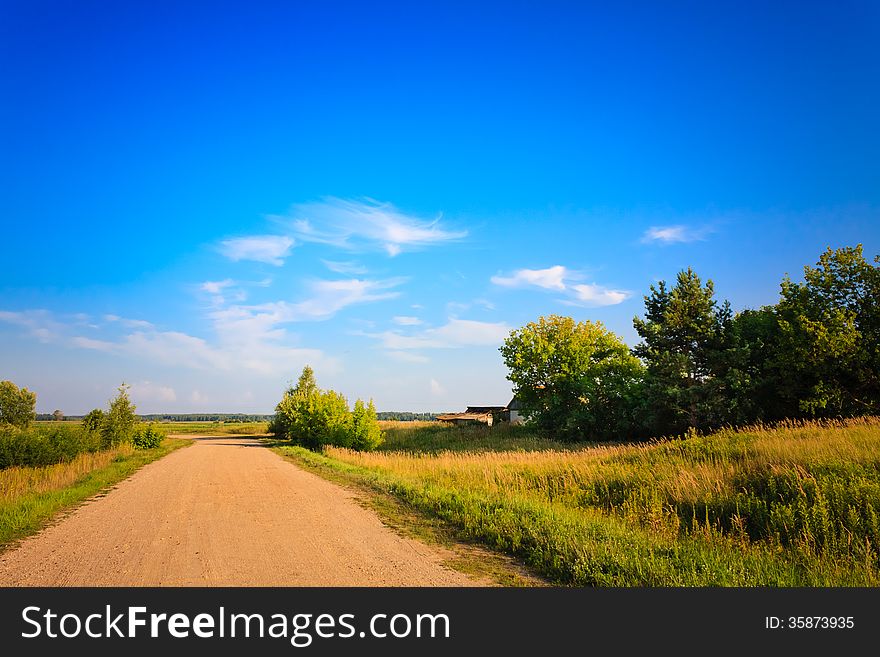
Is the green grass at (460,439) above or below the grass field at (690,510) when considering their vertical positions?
below

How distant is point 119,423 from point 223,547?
33.2 m

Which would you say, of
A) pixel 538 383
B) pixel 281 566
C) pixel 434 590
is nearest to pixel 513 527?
pixel 434 590

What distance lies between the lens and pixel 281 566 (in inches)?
262

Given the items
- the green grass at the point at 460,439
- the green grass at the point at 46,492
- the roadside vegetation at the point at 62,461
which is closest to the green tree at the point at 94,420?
the roadside vegetation at the point at 62,461

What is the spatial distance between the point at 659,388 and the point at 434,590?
29.8m

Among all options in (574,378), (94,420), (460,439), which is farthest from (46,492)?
(574,378)

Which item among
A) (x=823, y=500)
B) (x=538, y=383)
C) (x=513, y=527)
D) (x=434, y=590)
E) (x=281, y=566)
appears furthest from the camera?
(x=538, y=383)

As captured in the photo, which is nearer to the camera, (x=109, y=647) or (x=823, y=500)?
(x=109, y=647)

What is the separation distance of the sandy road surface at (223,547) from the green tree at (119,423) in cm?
2419

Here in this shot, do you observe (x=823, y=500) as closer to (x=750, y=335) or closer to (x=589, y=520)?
(x=589, y=520)

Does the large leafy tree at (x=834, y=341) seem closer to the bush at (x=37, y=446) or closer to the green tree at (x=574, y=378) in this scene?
the green tree at (x=574, y=378)

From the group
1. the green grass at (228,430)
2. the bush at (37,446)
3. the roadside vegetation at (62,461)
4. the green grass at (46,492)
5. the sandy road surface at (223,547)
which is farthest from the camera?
the green grass at (228,430)

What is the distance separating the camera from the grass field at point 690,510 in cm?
665

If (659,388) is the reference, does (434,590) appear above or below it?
below
